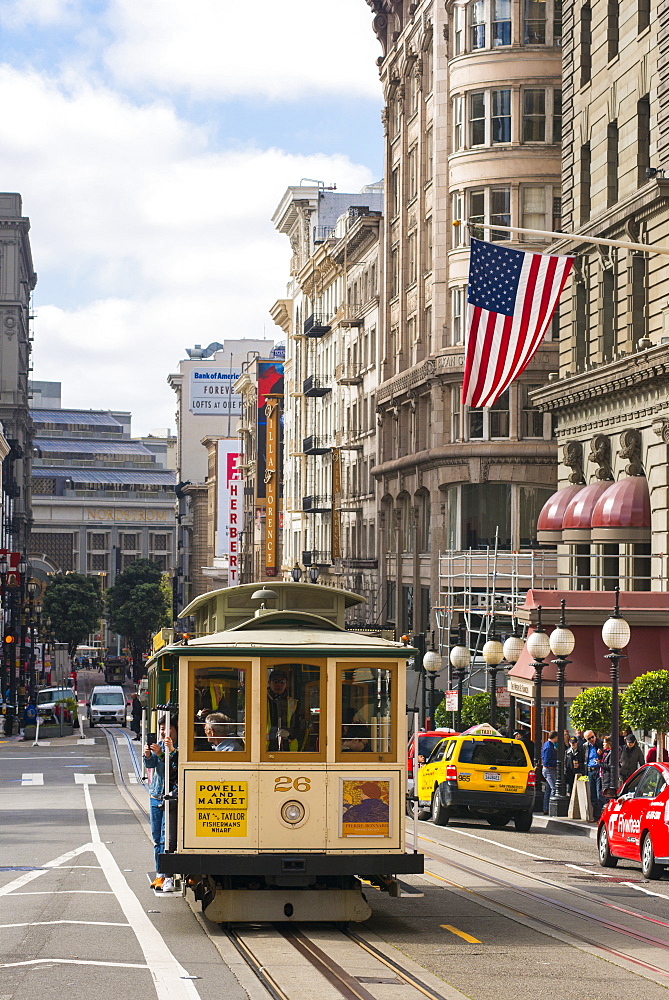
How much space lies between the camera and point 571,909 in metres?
16.5

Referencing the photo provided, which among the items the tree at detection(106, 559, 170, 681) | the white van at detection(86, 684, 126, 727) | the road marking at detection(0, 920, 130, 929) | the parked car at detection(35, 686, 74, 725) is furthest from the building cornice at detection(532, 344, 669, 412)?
the tree at detection(106, 559, 170, 681)

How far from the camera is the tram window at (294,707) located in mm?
14586

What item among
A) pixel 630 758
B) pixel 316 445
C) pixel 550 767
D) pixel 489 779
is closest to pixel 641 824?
pixel 489 779

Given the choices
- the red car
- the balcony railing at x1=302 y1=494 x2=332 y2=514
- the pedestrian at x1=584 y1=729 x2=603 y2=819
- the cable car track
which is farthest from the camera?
the balcony railing at x1=302 y1=494 x2=332 y2=514

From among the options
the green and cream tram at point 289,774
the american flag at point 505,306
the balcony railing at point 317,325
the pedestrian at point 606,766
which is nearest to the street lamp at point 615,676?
the pedestrian at point 606,766

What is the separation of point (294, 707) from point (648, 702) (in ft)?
46.7

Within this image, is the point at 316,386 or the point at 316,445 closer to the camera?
the point at 316,445

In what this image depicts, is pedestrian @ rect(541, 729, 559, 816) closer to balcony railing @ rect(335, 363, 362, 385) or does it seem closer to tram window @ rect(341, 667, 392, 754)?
tram window @ rect(341, 667, 392, 754)

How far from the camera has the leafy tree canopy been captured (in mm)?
27422

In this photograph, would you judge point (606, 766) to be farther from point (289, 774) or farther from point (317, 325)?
point (317, 325)

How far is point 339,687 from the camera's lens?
48.1 ft

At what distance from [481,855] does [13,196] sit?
133449 millimetres

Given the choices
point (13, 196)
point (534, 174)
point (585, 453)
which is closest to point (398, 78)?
point (534, 174)

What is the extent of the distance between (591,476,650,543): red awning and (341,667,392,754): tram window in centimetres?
2261
